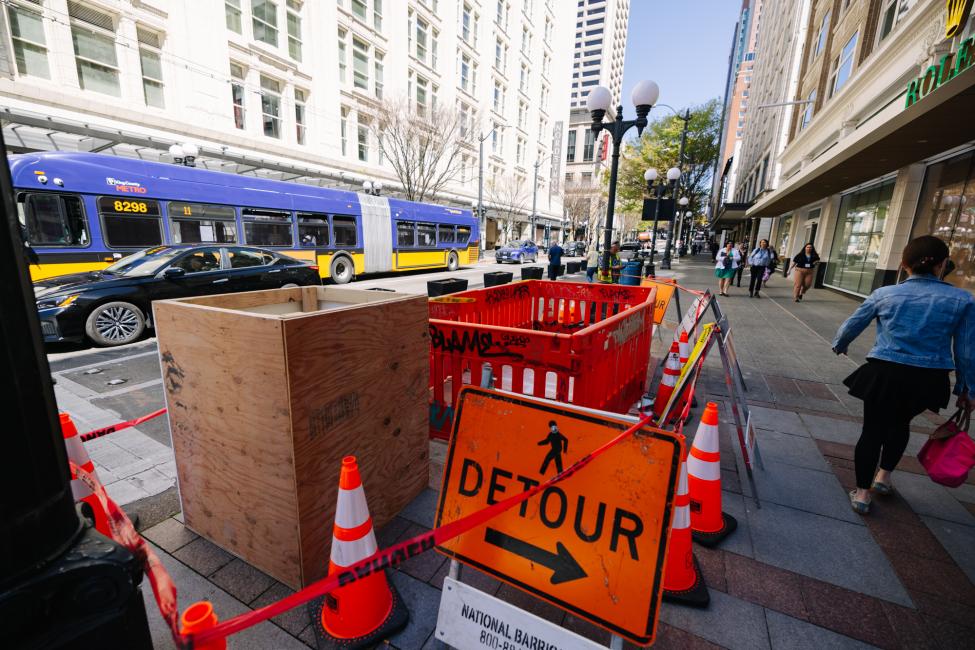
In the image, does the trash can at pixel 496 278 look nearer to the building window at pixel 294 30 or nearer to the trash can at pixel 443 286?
the trash can at pixel 443 286

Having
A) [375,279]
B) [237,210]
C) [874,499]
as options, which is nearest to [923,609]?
[874,499]

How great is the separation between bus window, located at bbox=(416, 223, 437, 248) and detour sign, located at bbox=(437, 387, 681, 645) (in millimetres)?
19231

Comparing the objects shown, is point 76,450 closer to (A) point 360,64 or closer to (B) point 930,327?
(B) point 930,327

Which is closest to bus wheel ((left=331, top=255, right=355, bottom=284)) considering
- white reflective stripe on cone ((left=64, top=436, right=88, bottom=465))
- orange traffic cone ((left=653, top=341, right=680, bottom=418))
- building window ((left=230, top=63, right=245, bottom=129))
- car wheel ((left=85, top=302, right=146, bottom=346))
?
car wheel ((left=85, top=302, right=146, bottom=346))

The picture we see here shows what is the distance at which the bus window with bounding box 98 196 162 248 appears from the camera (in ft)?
31.3

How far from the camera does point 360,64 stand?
87.7 feet

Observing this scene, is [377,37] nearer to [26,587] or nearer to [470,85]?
[470,85]

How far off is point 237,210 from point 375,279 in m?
7.11

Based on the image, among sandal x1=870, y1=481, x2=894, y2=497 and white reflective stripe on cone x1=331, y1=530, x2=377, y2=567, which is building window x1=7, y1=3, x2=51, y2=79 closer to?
white reflective stripe on cone x1=331, y1=530, x2=377, y2=567

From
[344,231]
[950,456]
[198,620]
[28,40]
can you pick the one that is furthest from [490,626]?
[28,40]

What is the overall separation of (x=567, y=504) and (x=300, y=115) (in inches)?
1071

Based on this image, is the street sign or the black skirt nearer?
the street sign

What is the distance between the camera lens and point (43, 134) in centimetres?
1384

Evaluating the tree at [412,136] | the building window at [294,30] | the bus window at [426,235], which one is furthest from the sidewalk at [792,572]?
the building window at [294,30]
